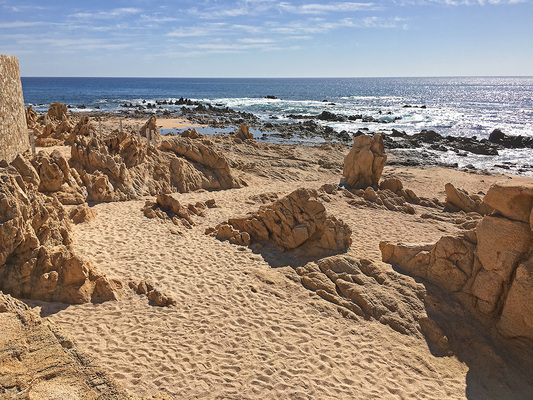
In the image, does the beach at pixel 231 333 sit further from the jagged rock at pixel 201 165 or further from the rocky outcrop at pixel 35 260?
the jagged rock at pixel 201 165

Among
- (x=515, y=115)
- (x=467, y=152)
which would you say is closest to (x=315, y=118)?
(x=467, y=152)

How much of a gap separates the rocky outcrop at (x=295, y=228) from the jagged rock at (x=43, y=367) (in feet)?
19.7

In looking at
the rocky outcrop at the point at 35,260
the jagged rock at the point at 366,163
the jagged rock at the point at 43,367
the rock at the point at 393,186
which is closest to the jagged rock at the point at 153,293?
the rocky outcrop at the point at 35,260

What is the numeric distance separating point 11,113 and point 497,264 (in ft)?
40.6

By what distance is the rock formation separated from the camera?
34.3ft

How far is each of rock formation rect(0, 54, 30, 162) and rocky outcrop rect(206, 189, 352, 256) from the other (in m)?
5.95

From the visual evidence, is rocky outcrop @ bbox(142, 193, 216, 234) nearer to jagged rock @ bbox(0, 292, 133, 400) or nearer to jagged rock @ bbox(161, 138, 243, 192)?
jagged rock @ bbox(161, 138, 243, 192)

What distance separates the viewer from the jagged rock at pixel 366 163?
16.0 meters

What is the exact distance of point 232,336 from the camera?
631 cm

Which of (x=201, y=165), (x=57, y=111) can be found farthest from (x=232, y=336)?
(x=57, y=111)

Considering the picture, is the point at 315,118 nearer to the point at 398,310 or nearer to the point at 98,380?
the point at 398,310

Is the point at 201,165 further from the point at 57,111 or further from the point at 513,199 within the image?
the point at 57,111

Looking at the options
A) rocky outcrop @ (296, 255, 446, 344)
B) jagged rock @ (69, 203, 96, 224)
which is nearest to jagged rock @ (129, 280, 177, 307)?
rocky outcrop @ (296, 255, 446, 344)

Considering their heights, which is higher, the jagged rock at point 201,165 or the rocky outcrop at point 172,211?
the jagged rock at point 201,165
